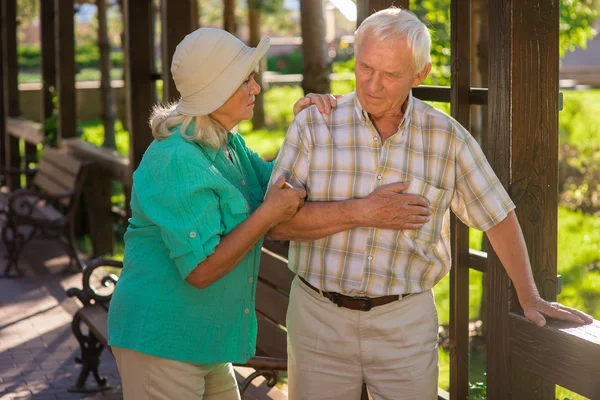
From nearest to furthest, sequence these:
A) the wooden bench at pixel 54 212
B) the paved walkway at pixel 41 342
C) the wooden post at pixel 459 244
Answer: the wooden post at pixel 459 244 → the paved walkway at pixel 41 342 → the wooden bench at pixel 54 212

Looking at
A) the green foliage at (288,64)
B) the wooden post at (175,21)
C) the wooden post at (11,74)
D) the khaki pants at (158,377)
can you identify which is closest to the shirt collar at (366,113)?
the khaki pants at (158,377)

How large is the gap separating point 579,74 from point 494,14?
95.7ft

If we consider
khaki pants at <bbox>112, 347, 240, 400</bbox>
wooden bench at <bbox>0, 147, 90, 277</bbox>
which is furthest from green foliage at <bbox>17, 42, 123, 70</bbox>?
khaki pants at <bbox>112, 347, 240, 400</bbox>

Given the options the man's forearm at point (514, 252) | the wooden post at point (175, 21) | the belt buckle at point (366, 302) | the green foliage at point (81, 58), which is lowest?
the belt buckle at point (366, 302)

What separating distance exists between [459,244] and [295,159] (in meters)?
1.00

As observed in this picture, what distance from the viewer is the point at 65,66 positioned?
1009 centimetres

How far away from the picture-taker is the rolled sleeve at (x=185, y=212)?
9.04ft

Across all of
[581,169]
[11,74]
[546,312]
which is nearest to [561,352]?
[546,312]

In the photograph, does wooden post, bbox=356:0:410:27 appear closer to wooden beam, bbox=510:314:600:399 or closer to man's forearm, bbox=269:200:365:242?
man's forearm, bbox=269:200:365:242

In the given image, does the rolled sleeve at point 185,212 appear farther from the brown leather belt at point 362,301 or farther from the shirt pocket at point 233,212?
the brown leather belt at point 362,301

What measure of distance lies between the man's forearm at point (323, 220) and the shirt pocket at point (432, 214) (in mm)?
181

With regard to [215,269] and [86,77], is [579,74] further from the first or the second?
[215,269]

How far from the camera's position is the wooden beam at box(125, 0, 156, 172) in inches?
292

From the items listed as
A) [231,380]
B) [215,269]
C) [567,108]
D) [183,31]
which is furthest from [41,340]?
[567,108]
